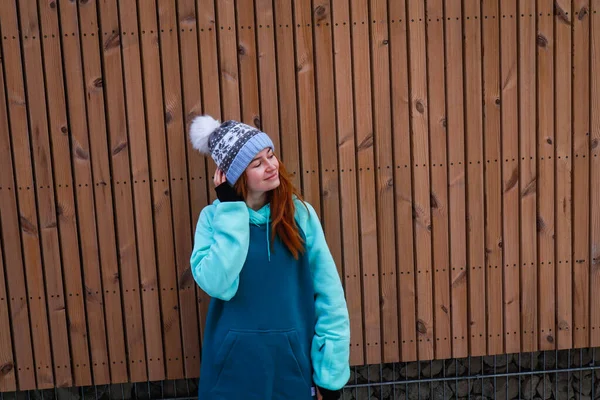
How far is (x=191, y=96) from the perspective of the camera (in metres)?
3.88

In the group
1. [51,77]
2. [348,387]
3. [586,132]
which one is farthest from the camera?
[348,387]

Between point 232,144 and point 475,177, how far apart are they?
64.6 inches

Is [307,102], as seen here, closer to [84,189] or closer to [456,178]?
[456,178]

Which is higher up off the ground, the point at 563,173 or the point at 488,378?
the point at 563,173

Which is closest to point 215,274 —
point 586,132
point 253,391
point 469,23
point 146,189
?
point 253,391

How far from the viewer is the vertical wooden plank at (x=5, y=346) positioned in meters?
3.95

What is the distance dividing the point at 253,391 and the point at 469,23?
8.12ft

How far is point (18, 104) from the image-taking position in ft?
12.6

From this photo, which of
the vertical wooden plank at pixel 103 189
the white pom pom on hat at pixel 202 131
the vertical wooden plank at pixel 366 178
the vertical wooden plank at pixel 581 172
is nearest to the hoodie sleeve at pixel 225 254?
the white pom pom on hat at pixel 202 131

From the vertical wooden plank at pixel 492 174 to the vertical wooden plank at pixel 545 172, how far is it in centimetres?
26

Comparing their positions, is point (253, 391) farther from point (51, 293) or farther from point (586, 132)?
point (586, 132)

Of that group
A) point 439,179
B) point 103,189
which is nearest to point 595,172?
point 439,179

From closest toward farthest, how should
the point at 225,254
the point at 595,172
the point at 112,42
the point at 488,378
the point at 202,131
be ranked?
the point at 225,254 → the point at 202,131 → the point at 112,42 → the point at 595,172 → the point at 488,378

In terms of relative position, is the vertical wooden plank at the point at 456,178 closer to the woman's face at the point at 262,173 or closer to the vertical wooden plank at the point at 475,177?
the vertical wooden plank at the point at 475,177
